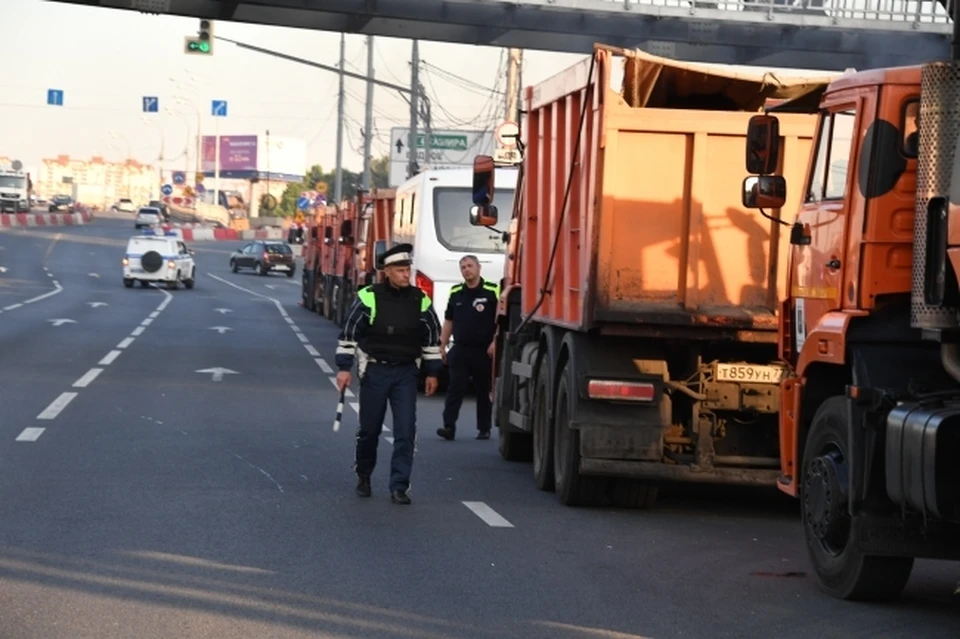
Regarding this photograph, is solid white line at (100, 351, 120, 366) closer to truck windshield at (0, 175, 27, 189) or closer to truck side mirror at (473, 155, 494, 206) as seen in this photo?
truck side mirror at (473, 155, 494, 206)

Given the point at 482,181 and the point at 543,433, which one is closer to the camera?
the point at 543,433

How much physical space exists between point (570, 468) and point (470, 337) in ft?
17.4

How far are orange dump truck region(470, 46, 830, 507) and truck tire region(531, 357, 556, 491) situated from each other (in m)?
0.53

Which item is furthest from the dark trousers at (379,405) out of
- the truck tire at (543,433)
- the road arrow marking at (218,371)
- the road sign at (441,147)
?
the road sign at (441,147)

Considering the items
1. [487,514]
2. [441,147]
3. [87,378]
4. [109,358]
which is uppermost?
[441,147]

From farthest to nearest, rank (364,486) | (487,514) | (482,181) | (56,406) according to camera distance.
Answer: (56,406)
(482,181)
(364,486)
(487,514)

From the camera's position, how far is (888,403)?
7863 millimetres

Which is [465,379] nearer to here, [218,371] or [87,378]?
[87,378]

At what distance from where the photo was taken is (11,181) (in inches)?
4156

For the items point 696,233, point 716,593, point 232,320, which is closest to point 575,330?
point 696,233

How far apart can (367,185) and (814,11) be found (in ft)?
114

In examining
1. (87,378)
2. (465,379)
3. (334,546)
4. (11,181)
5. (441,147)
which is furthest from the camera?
(11,181)

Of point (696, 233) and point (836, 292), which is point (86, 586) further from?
point (696, 233)

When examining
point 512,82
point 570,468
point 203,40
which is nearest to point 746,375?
point 570,468
